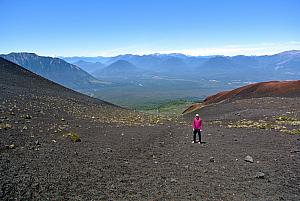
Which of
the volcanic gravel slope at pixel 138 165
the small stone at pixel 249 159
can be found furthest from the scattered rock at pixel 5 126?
the small stone at pixel 249 159

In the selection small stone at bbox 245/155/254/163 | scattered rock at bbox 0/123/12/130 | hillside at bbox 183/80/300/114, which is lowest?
small stone at bbox 245/155/254/163

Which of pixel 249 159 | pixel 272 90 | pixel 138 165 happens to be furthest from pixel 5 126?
pixel 272 90

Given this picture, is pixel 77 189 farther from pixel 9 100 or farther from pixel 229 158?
pixel 9 100

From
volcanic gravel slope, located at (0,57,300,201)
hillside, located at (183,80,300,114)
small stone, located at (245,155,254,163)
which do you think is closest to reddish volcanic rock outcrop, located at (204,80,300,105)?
hillside, located at (183,80,300,114)

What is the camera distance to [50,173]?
34.5ft

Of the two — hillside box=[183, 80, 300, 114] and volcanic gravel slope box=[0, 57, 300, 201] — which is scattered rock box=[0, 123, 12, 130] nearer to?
volcanic gravel slope box=[0, 57, 300, 201]

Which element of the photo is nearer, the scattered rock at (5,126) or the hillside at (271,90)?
the scattered rock at (5,126)

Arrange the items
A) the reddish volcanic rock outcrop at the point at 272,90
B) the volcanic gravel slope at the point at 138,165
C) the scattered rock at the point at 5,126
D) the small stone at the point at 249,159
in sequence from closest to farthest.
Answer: the volcanic gravel slope at the point at 138,165 → the small stone at the point at 249,159 → the scattered rock at the point at 5,126 → the reddish volcanic rock outcrop at the point at 272,90

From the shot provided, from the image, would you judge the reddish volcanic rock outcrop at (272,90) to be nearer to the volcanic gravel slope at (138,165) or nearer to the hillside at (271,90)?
the hillside at (271,90)

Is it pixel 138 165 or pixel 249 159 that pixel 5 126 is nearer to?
pixel 138 165

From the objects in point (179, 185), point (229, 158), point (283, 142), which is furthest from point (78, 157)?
point (283, 142)

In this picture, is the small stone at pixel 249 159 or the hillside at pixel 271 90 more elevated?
the hillside at pixel 271 90

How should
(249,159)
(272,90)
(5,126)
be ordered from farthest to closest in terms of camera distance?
1. (272,90)
2. (5,126)
3. (249,159)

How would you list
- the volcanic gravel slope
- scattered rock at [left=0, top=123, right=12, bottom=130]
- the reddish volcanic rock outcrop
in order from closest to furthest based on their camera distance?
the volcanic gravel slope, scattered rock at [left=0, top=123, right=12, bottom=130], the reddish volcanic rock outcrop
